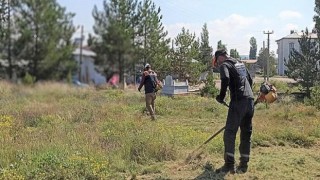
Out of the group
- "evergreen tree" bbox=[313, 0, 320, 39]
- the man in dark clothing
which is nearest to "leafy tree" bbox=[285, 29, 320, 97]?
"evergreen tree" bbox=[313, 0, 320, 39]

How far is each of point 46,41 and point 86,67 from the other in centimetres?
28

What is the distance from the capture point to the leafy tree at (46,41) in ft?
7.00

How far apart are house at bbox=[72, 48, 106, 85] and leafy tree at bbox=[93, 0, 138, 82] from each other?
4cm

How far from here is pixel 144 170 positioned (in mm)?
6027

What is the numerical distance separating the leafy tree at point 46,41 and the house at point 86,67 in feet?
0.13

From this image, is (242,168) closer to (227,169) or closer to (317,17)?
(227,169)

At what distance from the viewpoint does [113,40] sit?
7.67 ft

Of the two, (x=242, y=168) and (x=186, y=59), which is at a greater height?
(x=186, y=59)

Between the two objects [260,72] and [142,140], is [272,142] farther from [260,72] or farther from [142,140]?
[260,72]

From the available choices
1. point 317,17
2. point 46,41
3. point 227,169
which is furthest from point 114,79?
point 317,17

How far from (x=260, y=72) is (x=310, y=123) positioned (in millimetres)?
37377

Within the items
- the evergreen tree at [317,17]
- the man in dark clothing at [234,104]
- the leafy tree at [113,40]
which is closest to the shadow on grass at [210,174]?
the man in dark clothing at [234,104]

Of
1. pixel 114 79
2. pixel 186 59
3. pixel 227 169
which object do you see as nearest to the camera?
pixel 114 79

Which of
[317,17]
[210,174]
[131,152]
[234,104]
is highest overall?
[317,17]
